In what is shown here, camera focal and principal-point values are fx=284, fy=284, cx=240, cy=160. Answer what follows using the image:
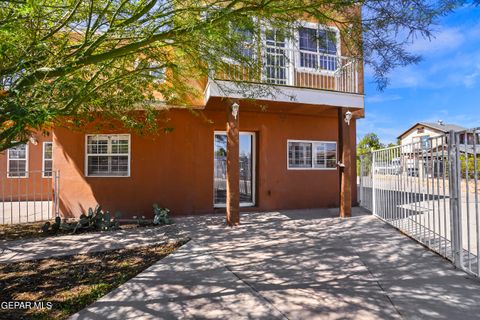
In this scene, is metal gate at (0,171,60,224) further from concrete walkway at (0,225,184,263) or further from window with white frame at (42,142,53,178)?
concrete walkway at (0,225,184,263)

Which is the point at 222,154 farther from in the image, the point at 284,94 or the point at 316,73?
the point at 316,73

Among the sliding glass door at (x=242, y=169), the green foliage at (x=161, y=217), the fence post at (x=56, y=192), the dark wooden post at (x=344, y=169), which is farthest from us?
the sliding glass door at (x=242, y=169)

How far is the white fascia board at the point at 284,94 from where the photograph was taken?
6.51m

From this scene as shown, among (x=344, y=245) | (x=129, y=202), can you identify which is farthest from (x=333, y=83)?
(x=129, y=202)

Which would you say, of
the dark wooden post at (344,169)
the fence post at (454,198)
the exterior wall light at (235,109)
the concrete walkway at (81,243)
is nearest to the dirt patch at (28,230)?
the concrete walkway at (81,243)

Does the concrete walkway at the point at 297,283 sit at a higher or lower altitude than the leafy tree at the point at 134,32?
lower

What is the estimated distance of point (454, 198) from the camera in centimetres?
421

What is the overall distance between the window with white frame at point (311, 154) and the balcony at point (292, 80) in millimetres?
1925

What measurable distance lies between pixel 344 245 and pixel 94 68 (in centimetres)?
586

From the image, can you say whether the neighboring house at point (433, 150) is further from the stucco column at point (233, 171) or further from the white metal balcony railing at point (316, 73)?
the stucco column at point (233, 171)

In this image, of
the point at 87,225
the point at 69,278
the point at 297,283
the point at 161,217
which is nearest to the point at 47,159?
the point at 87,225

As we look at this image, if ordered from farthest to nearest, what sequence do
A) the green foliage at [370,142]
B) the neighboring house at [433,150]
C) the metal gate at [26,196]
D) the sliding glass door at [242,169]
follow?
1. the green foliage at [370,142]
2. the metal gate at [26,196]
3. the sliding glass door at [242,169]
4. the neighboring house at [433,150]

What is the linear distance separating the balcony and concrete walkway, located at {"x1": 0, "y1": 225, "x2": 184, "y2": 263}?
3648 mm

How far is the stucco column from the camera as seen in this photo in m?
7.22
